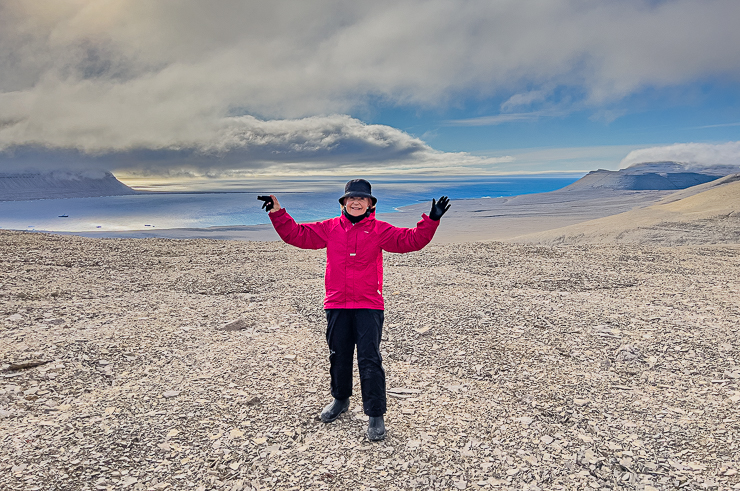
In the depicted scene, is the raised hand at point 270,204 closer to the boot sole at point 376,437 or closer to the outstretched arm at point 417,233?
the outstretched arm at point 417,233

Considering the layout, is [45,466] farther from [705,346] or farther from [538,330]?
[705,346]

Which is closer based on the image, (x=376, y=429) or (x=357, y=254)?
(x=357, y=254)

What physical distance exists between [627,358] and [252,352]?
5106 millimetres

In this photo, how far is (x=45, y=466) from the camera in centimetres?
381

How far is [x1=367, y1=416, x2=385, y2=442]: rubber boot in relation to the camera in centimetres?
420

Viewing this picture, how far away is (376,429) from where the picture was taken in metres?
4.22

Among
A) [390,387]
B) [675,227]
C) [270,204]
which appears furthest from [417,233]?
[675,227]

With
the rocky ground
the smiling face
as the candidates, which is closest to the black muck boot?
the rocky ground

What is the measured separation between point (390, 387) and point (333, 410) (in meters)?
1.00

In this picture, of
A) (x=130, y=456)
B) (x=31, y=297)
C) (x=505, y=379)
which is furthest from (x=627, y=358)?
(x=31, y=297)

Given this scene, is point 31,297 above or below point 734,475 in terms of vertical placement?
above

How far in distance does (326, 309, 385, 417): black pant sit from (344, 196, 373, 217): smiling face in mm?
892

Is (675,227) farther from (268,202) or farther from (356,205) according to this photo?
(268,202)

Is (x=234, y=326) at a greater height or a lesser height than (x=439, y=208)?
lesser
